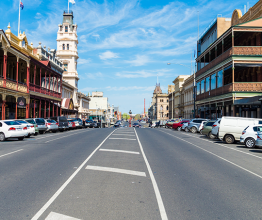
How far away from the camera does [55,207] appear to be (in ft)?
17.5

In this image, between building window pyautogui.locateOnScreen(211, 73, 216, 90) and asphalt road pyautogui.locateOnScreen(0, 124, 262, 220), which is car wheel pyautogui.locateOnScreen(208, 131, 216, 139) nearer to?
asphalt road pyautogui.locateOnScreen(0, 124, 262, 220)

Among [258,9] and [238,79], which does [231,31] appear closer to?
[258,9]

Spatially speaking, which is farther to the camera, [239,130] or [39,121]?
[39,121]

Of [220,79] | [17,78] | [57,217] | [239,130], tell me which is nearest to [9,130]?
[17,78]

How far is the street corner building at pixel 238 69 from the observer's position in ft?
89.1

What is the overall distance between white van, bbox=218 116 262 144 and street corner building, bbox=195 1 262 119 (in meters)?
3.93

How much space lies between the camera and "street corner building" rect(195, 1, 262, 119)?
27.2 m

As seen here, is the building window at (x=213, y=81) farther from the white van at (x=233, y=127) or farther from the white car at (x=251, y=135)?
the white car at (x=251, y=135)

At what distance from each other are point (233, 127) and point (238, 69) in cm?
1642

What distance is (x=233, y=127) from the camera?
61.3 ft

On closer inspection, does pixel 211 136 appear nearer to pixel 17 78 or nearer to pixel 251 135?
pixel 251 135

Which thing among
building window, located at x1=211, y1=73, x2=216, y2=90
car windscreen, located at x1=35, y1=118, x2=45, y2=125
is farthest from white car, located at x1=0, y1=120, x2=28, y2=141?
building window, located at x1=211, y1=73, x2=216, y2=90

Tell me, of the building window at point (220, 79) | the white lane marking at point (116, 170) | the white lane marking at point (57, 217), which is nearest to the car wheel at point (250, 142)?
the white lane marking at point (116, 170)

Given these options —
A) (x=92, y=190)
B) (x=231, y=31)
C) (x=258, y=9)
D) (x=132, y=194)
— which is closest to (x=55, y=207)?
(x=92, y=190)
